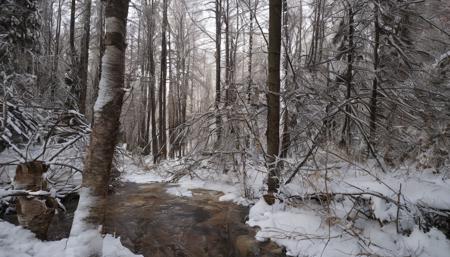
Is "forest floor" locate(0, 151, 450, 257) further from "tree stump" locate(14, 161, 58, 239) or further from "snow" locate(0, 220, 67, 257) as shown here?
"tree stump" locate(14, 161, 58, 239)

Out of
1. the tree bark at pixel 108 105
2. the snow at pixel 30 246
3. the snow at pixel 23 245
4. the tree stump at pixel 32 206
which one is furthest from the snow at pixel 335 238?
the tree stump at pixel 32 206

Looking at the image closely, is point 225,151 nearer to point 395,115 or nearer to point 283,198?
point 283,198

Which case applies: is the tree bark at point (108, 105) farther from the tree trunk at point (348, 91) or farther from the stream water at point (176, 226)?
the tree trunk at point (348, 91)

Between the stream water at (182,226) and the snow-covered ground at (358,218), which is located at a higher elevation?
the snow-covered ground at (358,218)

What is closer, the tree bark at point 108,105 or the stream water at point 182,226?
the tree bark at point 108,105

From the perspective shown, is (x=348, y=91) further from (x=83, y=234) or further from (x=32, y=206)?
(x=32, y=206)

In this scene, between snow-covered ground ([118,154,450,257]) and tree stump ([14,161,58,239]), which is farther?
tree stump ([14,161,58,239])

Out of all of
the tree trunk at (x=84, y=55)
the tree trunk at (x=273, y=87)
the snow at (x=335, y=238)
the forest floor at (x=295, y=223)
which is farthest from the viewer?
the tree trunk at (x=84, y=55)

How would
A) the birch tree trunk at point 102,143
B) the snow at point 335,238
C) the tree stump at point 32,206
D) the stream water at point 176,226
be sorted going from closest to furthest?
the birch tree trunk at point 102,143
the snow at point 335,238
the tree stump at point 32,206
the stream water at point 176,226

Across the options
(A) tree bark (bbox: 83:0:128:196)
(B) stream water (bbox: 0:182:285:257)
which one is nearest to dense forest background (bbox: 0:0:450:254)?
(A) tree bark (bbox: 83:0:128:196)

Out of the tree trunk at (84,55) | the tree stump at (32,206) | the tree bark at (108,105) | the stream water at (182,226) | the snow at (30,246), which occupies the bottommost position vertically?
the stream water at (182,226)

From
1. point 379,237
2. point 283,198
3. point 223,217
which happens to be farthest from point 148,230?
point 379,237

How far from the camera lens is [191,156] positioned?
927 cm

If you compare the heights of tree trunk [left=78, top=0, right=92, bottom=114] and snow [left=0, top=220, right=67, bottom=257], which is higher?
tree trunk [left=78, top=0, right=92, bottom=114]
